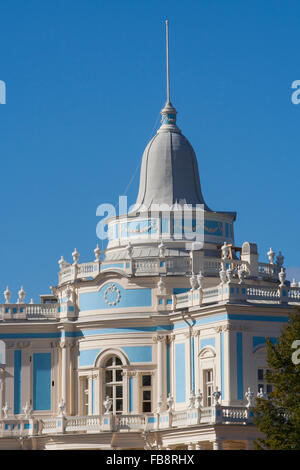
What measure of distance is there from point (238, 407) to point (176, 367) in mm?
8118

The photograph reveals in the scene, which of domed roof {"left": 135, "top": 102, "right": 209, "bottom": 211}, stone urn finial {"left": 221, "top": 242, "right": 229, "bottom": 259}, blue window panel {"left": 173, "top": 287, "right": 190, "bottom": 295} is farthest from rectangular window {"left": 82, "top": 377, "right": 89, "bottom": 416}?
domed roof {"left": 135, "top": 102, "right": 209, "bottom": 211}

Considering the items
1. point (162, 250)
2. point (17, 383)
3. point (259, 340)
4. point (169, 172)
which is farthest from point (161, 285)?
point (17, 383)

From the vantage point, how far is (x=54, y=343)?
282 feet

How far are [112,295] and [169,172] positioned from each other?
30.1ft

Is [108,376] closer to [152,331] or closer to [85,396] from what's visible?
[85,396]

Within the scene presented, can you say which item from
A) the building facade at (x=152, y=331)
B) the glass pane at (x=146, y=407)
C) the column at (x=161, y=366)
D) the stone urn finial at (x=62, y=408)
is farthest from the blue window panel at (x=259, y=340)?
the stone urn finial at (x=62, y=408)

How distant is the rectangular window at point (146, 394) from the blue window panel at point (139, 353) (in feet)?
3.13

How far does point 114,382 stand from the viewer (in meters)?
83.7

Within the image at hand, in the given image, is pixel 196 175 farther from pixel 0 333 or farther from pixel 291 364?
pixel 291 364

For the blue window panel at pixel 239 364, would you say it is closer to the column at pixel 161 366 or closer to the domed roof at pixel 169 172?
the column at pixel 161 366

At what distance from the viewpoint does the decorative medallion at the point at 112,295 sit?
276 ft

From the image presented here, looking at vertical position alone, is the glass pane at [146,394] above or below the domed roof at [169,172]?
below

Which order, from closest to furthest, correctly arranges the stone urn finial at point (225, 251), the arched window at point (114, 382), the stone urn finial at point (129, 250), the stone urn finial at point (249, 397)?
the stone urn finial at point (249, 397) < the arched window at point (114, 382) < the stone urn finial at point (129, 250) < the stone urn finial at point (225, 251)

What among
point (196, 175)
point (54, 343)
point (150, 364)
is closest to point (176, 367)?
point (150, 364)
